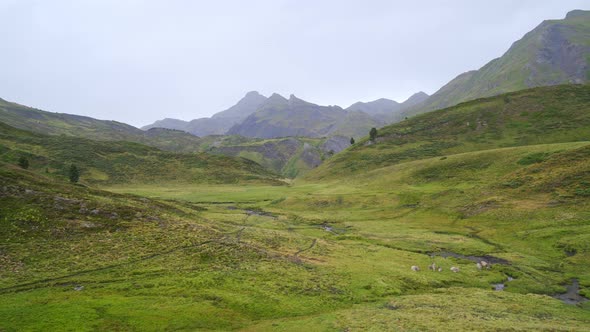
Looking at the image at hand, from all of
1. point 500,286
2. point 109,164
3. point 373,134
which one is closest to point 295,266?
point 500,286

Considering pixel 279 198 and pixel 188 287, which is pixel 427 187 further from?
pixel 188 287

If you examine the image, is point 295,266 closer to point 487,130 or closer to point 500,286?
point 500,286

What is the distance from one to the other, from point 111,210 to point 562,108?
638 ft

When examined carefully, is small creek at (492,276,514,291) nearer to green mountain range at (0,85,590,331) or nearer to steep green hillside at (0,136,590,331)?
green mountain range at (0,85,590,331)

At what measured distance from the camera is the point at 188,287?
1318 inches

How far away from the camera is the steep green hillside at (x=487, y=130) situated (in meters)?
148

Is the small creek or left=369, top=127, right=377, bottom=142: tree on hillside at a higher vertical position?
left=369, top=127, right=377, bottom=142: tree on hillside

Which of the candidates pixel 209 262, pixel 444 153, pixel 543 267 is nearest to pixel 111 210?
pixel 209 262

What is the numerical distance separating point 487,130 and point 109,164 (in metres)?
194

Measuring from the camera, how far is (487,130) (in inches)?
6609

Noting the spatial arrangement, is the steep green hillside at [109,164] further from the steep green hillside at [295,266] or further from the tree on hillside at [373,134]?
the steep green hillside at [295,266]

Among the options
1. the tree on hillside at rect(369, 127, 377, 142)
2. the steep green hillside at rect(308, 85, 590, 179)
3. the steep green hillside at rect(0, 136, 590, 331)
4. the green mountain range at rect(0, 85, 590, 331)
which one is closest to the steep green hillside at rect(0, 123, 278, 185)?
the steep green hillside at rect(308, 85, 590, 179)

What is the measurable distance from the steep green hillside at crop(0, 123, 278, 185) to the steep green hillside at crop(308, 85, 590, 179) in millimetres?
52929

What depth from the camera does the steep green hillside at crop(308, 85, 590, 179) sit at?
14850 centimetres
